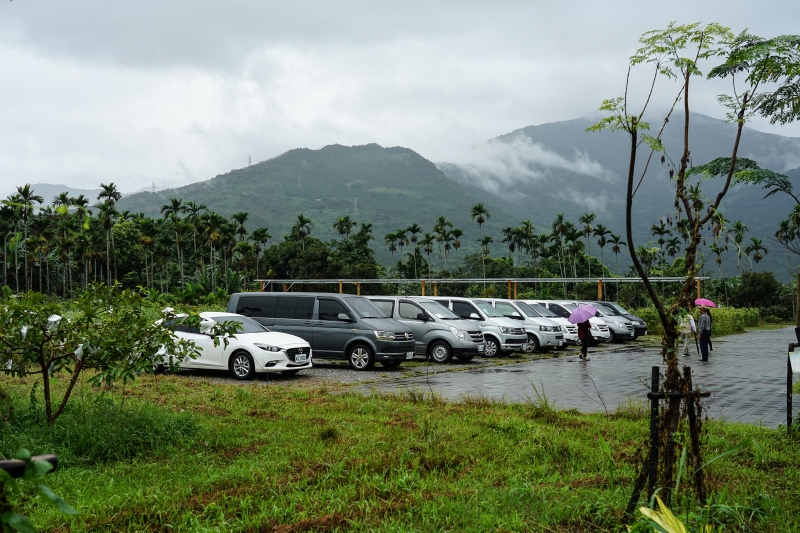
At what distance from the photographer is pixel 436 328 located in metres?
19.0

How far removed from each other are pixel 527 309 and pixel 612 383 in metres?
10.7

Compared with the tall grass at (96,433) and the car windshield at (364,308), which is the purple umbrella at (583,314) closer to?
the car windshield at (364,308)

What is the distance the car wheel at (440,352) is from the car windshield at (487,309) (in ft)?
10.1

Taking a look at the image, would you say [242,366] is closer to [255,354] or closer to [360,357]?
[255,354]

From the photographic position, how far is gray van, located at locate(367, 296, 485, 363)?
61.1ft

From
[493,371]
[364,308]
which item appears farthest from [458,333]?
[364,308]

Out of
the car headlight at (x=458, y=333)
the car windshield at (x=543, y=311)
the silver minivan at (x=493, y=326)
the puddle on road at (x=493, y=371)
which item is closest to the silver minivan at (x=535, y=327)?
the car windshield at (x=543, y=311)

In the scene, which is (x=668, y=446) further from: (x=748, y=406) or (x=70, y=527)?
(x=748, y=406)

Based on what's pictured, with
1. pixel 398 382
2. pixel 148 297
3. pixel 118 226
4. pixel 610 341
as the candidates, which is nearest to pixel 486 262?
pixel 118 226

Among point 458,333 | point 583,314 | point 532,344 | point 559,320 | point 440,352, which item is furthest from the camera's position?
point 559,320

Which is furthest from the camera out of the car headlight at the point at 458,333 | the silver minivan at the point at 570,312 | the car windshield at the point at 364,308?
the silver minivan at the point at 570,312

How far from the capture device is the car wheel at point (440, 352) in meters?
18.8

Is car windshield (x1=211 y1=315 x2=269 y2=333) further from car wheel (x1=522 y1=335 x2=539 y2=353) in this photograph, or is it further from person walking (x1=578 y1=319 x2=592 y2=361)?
car wheel (x1=522 y1=335 x2=539 y2=353)

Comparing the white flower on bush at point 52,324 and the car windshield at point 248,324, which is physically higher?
the white flower on bush at point 52,324
